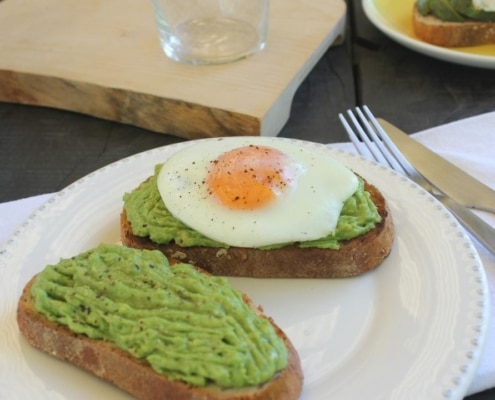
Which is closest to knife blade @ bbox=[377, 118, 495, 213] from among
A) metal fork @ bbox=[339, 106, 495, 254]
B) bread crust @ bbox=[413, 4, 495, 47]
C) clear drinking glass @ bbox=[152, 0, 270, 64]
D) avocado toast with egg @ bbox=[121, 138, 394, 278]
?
metal fork @ bbox=[339, 106, 495, 254]

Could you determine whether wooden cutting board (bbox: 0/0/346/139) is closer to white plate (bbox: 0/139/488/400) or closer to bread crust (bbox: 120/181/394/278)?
white plate (bbox: 0/139/488/400)

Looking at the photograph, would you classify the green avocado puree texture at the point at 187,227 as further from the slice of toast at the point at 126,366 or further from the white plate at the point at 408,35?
the white plate at the point at 408,35

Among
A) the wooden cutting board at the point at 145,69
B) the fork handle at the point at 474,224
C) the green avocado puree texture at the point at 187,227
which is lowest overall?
the wooden cutting board at the point at 145,69

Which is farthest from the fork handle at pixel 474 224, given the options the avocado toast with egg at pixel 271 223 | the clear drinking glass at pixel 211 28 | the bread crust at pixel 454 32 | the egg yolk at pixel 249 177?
the clear drinking glass at pixel 211 28

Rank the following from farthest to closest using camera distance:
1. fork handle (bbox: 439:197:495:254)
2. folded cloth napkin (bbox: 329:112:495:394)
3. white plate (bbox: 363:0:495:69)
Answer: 1. white plate (bbox: 363:0:495:69)
2. folded cloth napkin (bbox: 329:112:495:394)
3. fork handle (bbox: 439:197:495:254)

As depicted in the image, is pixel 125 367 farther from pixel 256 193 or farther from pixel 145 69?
pixel 145 69

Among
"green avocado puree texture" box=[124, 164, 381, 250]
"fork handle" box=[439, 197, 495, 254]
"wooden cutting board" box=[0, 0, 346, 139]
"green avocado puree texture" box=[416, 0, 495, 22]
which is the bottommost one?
"wooden cutting board" box=[0, 0, 346, 139]

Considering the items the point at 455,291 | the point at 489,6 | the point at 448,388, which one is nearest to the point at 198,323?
the point at 448,388

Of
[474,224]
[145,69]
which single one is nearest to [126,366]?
[474,224]
